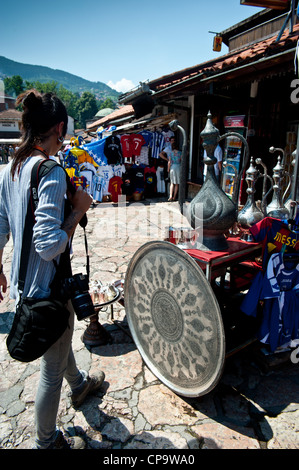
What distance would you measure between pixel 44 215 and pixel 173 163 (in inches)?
352

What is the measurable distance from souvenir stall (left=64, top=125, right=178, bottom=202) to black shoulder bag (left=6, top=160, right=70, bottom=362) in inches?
322

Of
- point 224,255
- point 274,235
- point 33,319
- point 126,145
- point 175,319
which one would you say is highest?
point 126,145

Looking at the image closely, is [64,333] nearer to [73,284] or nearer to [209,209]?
[73,284]

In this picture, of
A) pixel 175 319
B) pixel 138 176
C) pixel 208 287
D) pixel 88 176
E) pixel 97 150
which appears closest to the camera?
pixel 208 287

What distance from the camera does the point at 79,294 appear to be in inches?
71.2

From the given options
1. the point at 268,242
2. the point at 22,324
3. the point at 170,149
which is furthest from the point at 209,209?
the point at 170,149

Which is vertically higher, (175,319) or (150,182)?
(150,182)

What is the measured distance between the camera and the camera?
5.82ft

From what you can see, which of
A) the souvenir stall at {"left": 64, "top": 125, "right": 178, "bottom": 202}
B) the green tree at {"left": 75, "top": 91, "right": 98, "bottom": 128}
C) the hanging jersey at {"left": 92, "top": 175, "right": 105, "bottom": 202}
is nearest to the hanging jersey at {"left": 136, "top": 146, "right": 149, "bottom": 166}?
the souvenir stall at {"left": 64, "top": 125, "right": 178, "bottom": 202}

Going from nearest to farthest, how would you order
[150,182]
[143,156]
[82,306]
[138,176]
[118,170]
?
1. [82,306]
2. [118,170]
3. [143,156]
4. [138,176]
5. [150,182]

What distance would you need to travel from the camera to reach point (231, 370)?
9.30 feet

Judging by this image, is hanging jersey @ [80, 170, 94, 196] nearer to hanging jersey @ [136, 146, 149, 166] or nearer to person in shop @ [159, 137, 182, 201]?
hanging jersey @ [136, 146, 149, 166]

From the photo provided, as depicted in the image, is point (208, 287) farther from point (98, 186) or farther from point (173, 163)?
point (98, 186)

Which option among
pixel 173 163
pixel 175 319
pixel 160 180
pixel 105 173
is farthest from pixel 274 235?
pixel 160 180
